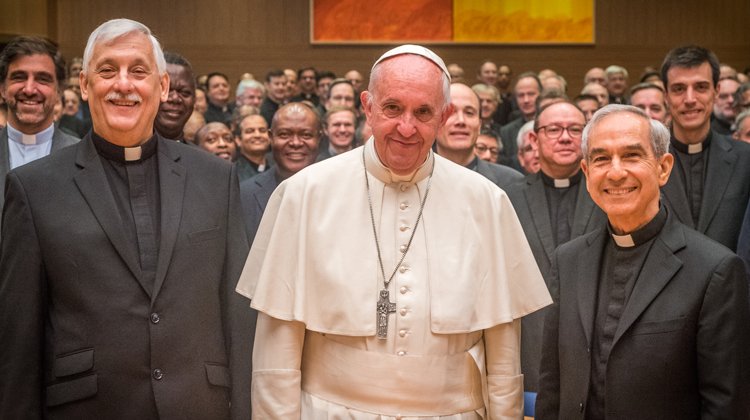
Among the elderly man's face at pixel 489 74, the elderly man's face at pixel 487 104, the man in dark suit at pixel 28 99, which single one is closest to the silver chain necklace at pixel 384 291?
the man in dark suit at pixel 28 99

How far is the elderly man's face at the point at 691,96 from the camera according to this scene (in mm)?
5047

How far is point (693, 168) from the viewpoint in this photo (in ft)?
16.2

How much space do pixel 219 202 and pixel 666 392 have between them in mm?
1630

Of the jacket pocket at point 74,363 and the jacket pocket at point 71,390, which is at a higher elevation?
the jacket pocket at point 74,363

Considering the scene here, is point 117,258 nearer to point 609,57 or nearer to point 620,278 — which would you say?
point 620,278

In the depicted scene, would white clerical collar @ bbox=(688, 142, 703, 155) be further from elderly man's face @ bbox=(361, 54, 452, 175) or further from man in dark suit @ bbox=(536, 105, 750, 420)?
elderly man's face @ bbox=(361, 54, 452, 175)

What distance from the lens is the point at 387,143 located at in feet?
10.2

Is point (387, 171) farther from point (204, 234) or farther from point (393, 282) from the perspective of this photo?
point (204, 234)

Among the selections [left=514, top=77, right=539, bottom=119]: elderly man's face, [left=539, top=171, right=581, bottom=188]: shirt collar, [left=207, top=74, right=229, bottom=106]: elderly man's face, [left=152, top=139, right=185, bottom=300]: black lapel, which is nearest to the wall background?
[left=207, top=74, right=229, bottom=106]: elderly man's face

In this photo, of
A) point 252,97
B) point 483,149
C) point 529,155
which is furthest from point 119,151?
point 252,97

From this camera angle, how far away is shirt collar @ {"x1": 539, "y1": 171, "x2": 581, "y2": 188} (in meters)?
5.14

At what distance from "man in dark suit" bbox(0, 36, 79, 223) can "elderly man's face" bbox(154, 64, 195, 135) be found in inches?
20.5

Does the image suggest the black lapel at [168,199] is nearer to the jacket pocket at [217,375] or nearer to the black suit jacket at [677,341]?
the jacket pocket at [217,375]

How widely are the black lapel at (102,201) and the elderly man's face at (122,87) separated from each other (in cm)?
11
